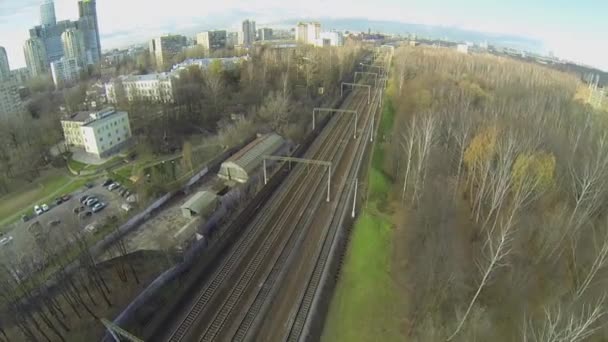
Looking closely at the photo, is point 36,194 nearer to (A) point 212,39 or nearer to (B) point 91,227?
(B) point 91,227

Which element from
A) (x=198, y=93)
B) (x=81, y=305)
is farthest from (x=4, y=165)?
(x=81, y=305)

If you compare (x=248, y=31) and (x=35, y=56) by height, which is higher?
(x=248, y=31)

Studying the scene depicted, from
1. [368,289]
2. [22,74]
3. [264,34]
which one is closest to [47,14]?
[22,74]

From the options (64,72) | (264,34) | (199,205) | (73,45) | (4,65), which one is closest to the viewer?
(199,205)

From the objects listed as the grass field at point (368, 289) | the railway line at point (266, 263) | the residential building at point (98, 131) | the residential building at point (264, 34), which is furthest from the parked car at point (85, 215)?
the residential building at point (264, 34)

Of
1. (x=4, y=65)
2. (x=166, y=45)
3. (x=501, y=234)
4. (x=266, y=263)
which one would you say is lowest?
(x=266, y=263)

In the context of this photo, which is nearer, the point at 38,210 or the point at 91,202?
the point at 38,210

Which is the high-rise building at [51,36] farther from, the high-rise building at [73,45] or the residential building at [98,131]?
the residential building at [98,131]
